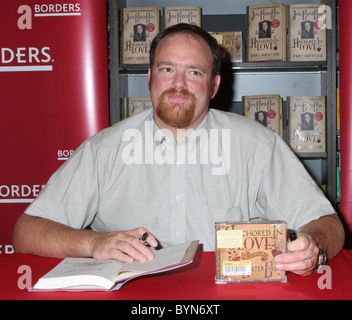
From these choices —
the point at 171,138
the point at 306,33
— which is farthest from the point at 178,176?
the point at 306,33

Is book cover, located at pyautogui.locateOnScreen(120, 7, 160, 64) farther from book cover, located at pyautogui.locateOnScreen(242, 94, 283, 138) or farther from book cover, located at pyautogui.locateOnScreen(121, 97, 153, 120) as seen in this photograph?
book cover, located at pyautogui.locateOnScreen(242, 94, 283, 138)

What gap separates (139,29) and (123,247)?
6.15 ft

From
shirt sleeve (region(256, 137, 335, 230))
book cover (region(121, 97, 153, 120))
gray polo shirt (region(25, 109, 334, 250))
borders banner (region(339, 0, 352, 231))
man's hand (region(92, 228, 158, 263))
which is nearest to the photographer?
man's hand (region(92, 228, 158, 263))

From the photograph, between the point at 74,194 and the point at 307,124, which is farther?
the point at 307,124

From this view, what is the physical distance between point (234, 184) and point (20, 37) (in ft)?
5.23

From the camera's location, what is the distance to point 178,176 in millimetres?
1545

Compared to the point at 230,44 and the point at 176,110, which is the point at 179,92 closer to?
the point at 176,110

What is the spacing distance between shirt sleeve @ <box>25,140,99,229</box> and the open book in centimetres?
48

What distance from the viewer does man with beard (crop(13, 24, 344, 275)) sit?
4.81 feet

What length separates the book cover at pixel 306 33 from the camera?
2528 millimetres

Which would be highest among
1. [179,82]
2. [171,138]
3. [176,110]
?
[179,82]

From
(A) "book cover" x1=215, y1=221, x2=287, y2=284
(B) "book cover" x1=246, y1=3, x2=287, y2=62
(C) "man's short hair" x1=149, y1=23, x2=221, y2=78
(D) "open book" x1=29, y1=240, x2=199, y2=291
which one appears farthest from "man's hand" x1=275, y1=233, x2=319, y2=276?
(B) "book cover" x1=246, y1=3, x2=287, y2=62

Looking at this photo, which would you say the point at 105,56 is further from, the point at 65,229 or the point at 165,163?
the point at 65,229

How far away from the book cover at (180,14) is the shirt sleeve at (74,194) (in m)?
1.29
